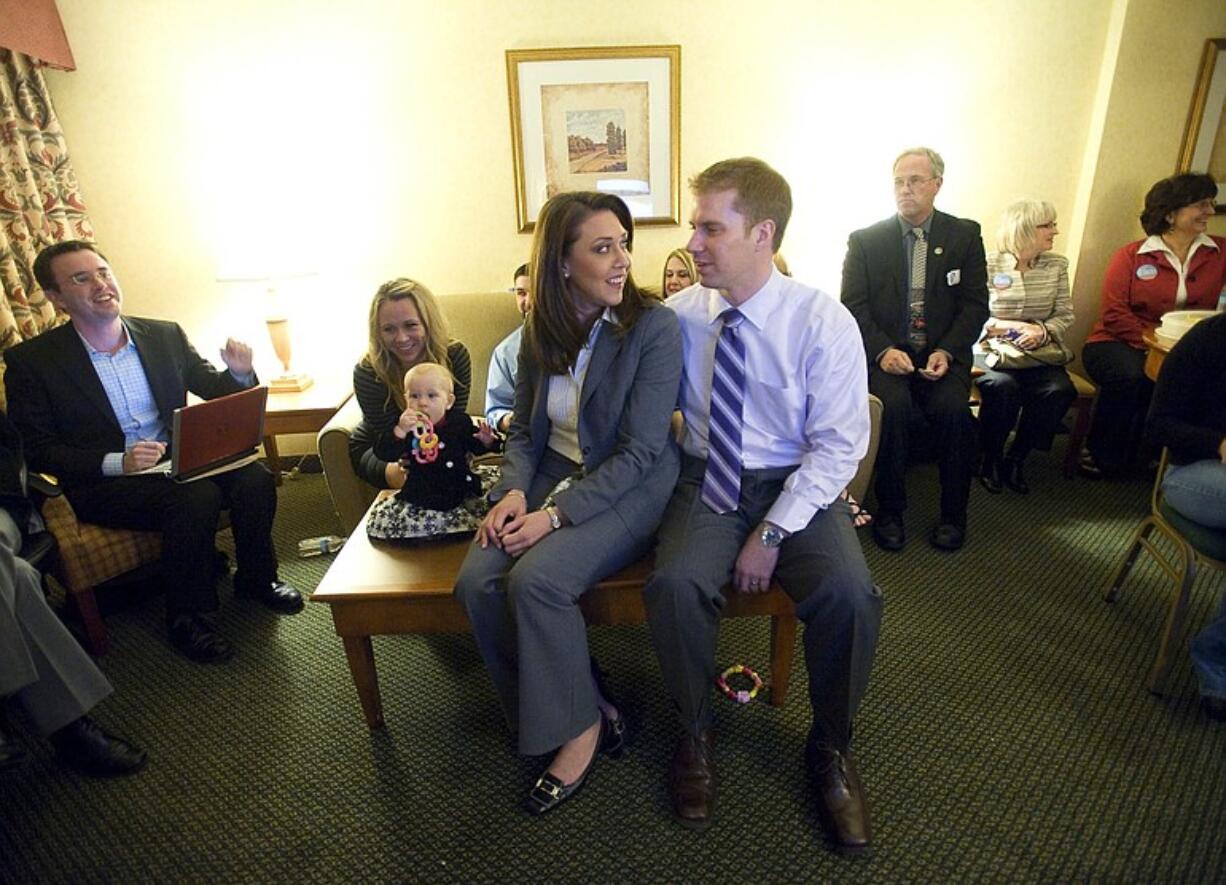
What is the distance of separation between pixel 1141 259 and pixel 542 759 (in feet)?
10.8

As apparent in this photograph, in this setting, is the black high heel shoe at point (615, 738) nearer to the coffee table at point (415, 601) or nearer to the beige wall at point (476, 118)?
the coffee table at point (415, 601)

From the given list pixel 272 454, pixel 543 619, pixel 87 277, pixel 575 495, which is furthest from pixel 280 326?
pixel 543 619

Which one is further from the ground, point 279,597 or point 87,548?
point 87,548

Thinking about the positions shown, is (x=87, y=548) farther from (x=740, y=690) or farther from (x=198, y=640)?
(x=740, y=690)

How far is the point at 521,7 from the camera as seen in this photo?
2932 millimetres

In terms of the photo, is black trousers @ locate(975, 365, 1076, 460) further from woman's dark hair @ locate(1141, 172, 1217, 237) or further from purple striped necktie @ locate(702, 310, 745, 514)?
purple striped necktie @ locate(702, 310, 745, 514)

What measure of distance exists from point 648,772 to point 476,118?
2772 mm

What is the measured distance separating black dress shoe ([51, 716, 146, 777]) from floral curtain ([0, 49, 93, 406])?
165cm

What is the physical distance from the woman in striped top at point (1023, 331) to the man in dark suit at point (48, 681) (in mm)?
3239

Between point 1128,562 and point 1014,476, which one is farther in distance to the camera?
point 1014,476

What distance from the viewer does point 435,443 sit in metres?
1.77

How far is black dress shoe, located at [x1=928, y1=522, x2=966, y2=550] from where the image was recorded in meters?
2.53

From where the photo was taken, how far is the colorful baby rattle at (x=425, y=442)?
175 cm

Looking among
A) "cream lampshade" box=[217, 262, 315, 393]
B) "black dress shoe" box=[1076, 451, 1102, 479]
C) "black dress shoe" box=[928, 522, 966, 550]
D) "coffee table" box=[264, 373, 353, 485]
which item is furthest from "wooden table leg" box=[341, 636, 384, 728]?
"black dress shoe" box=[1076, 451, 1102, 479]
